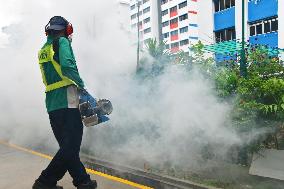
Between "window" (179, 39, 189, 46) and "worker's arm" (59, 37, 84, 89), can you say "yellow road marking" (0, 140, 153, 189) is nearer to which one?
"worker's arm" (59, 37, 84, 89)

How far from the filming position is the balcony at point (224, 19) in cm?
3158

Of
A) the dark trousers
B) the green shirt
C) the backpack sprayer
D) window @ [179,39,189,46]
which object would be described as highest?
window @ [179,39,189,46]

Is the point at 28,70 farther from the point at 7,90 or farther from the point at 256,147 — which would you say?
the point at 256,147

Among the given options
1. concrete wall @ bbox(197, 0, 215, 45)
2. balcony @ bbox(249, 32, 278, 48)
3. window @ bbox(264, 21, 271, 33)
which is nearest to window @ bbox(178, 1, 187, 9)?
concrete wall @ bbox(197, 0, 215, 45)

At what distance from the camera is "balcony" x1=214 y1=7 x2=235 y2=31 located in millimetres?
31578

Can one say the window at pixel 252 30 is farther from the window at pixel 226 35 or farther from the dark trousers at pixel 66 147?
the dark trousers at pixel 66 147

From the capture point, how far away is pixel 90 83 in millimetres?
8352

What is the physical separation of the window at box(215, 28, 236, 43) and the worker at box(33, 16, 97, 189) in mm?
29324

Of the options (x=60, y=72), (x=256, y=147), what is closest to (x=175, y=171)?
(x=256, y=147)

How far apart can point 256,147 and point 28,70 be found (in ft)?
17.7

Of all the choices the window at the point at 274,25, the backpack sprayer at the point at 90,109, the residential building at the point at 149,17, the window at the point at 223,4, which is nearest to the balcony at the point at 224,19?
the window at the point at 223,4

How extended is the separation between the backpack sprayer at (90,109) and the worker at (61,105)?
0.20 feet

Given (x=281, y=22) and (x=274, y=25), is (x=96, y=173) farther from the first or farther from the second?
(x=274, y=25)

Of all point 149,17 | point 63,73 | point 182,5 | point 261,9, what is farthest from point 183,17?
point 63,73
